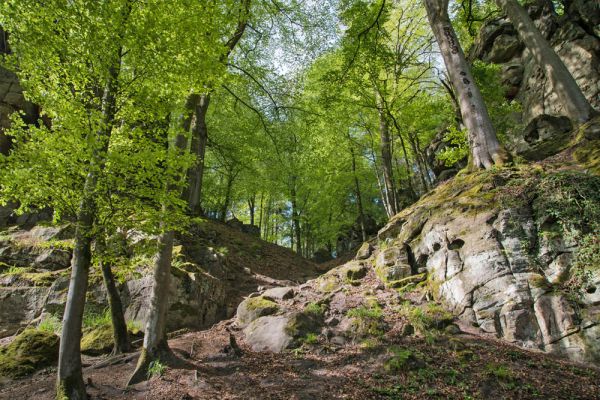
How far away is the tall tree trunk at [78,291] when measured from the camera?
4.79 metres

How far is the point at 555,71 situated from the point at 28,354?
47.5 feet

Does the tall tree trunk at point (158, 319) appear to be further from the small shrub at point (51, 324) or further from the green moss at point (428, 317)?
the green moss at point (428, 317)

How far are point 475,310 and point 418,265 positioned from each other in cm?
220

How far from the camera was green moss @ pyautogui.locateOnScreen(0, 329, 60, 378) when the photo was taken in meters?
6.28

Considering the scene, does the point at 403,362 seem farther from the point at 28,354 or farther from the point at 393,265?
the point at 28,354

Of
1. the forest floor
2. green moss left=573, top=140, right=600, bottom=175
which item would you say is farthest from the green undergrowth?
green moss left=573, top=140, right=600, bottom=175

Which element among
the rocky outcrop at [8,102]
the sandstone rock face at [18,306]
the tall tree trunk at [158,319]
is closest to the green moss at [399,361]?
the tall tree trunk at [158,319]

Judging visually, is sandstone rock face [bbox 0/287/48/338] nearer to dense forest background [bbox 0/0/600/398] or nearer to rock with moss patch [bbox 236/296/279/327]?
dense forest background [bbox 0/0/600/398]

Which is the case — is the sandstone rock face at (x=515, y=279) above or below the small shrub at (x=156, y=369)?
above

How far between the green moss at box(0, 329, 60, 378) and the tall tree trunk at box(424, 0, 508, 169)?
35.8 feet

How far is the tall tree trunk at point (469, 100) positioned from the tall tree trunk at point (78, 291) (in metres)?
8.57

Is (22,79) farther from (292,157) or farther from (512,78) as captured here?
(512,78)

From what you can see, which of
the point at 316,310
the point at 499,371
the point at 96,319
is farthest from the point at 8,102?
the point at 499,371

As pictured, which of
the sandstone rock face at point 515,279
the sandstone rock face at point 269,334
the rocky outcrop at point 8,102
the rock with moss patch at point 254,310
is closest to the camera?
the sandstone rock face at point 515,279
